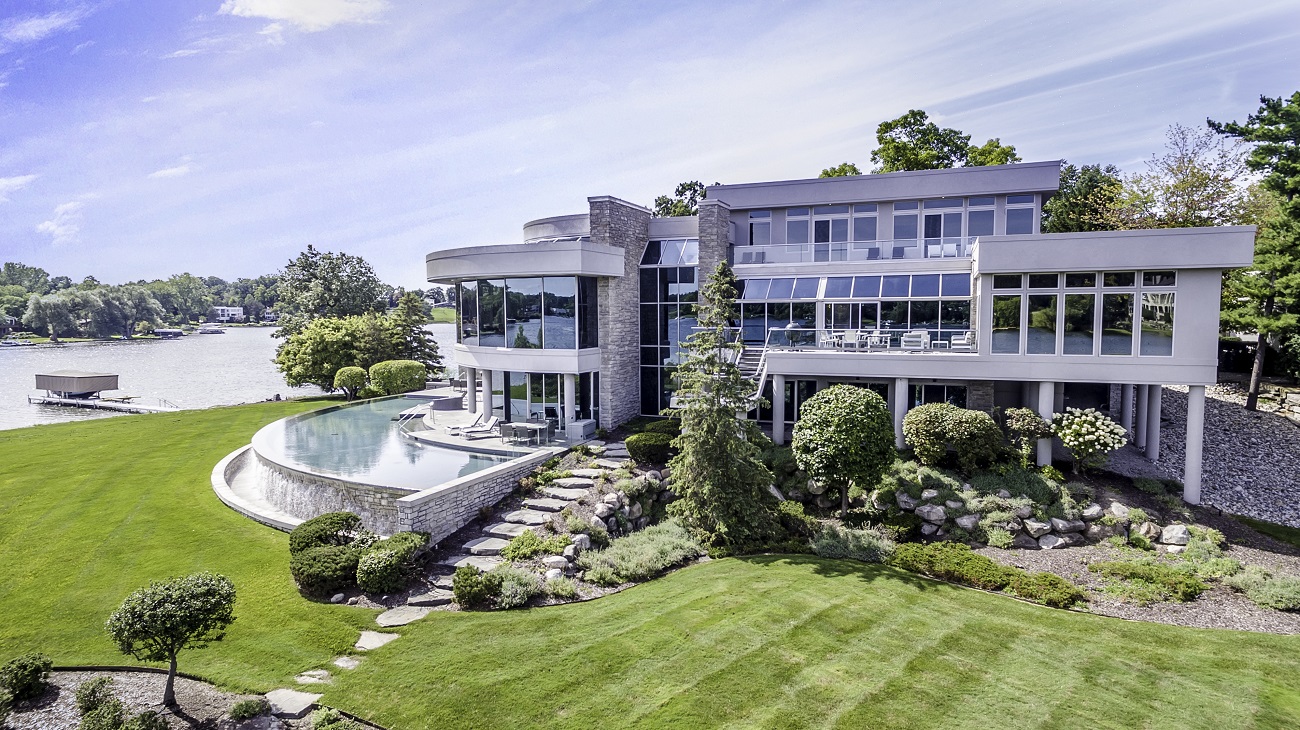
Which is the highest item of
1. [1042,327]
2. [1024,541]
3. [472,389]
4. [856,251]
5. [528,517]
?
[856,251]

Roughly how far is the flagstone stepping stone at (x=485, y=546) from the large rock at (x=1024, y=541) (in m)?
12.1

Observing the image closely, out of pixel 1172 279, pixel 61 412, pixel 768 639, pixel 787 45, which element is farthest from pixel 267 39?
pixel 61 412

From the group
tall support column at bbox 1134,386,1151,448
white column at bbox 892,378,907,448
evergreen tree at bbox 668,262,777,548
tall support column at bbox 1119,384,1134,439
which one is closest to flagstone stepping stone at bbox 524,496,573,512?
evergreen tree at bbox 668,262,777,548

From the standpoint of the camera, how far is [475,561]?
13.0 m

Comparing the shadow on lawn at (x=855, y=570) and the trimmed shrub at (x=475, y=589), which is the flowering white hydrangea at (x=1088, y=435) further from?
the trimmed shrub at (x=475, y=589)

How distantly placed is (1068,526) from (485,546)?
14.0 meters

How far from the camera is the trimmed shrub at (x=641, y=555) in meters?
12.6

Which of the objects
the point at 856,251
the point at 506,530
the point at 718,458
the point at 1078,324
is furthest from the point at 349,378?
the point at 1078,324

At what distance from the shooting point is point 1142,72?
1936cm

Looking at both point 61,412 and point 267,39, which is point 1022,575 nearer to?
point 267,39

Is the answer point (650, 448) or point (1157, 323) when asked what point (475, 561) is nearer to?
point (650, 448)

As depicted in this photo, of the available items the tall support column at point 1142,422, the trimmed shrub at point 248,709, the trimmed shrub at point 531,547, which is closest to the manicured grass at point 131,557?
the trimmed shrub at point 248,709

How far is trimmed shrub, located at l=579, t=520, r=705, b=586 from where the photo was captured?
12648 mm

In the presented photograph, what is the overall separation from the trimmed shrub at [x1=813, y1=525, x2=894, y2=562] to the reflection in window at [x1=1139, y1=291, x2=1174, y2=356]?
30.5 feet
